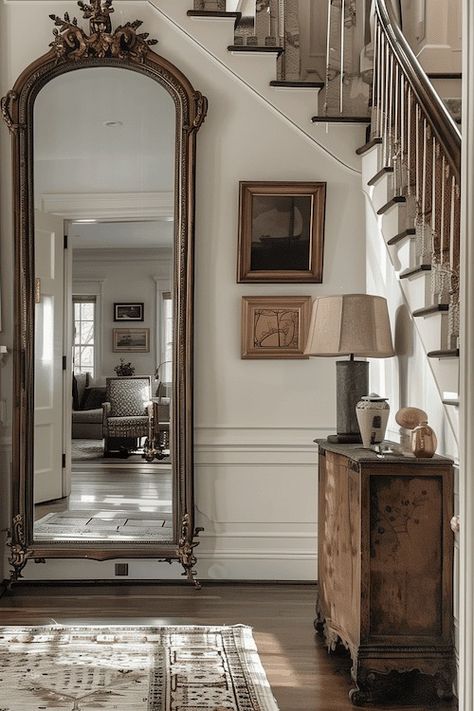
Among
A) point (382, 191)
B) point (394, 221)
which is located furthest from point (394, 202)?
point (382, 191)

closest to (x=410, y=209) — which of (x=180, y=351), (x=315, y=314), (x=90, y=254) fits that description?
(x=315, y=314)

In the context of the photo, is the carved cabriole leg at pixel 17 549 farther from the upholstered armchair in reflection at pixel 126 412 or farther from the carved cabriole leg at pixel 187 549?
the carved cabriole leg at pixel 187 549

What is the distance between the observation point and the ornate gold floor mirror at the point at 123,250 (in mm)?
4438

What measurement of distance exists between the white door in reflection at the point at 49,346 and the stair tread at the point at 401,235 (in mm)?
1810

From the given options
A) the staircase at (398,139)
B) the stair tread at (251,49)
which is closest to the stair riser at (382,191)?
the staircase at (398,139)

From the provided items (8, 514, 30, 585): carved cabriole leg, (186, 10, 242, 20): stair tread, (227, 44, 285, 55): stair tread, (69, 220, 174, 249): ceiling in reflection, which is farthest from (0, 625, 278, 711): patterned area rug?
(186, 10, 242, 20): stair tread

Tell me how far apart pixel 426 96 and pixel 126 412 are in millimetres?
2266

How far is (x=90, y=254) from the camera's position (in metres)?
4.55

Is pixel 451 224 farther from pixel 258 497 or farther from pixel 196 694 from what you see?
pixel 258 497

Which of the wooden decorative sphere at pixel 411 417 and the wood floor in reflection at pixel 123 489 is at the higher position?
the wooden decorative sphere at pixel 411 417

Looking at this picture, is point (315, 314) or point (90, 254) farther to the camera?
point (90, 254)

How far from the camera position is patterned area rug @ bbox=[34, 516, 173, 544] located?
14.7 ft

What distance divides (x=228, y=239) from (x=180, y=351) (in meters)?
0.69

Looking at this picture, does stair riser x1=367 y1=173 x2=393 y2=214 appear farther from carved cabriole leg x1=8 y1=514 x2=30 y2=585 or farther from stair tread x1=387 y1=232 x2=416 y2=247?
carved cabriole leg x1=8 y1=514 x2=30 y2=585
